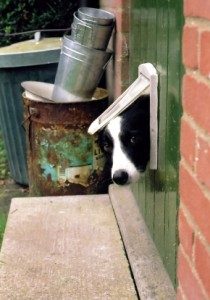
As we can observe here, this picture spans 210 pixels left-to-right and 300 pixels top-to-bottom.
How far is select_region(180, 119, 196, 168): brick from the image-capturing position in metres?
1.80

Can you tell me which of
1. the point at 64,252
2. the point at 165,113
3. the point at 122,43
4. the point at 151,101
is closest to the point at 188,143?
the point at 165,113

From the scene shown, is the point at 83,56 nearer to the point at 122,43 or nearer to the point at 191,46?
the point at 122,43

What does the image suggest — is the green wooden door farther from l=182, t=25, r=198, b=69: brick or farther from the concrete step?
l=182, t=25, r=198, b=69: brick

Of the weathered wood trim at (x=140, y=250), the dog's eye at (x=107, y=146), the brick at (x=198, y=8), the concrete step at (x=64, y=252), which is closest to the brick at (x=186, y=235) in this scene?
the brick at (x=198, y=8)

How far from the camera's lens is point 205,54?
1608 mm

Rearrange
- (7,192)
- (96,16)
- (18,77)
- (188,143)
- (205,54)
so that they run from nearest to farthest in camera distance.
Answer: (205,54), (188,143), (96,16), (18,77), (7,192)

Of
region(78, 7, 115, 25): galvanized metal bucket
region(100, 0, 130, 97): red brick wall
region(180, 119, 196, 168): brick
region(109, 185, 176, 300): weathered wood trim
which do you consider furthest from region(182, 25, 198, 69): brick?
region(78, 7, 115, 25): galvanized metal bucket

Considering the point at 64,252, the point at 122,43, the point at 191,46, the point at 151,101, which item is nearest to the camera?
the point at 191,46

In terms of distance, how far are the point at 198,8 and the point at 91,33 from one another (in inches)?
100

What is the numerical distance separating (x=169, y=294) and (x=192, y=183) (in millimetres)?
1044

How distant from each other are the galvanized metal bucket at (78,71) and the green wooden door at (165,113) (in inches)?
29.4

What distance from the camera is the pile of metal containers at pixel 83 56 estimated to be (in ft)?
13.6

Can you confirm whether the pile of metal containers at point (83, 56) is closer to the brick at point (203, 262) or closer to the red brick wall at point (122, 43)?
the red brick wall at point (122, 43)

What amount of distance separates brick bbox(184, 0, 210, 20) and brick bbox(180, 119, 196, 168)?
325mm
